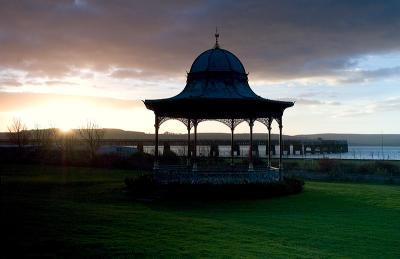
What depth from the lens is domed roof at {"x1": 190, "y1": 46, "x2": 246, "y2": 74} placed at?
31203 millimetres

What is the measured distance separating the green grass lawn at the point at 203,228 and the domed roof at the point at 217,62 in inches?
372

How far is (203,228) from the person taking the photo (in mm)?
17000

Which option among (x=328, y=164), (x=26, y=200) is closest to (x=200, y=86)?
(x=26, y=200)

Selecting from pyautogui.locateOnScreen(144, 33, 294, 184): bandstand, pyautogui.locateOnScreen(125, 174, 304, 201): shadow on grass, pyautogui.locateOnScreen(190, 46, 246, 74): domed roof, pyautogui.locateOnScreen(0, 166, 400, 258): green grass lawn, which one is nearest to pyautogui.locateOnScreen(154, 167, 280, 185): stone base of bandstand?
pyautogui.locateOnScreen(144, 33, 294, 184): bandstand

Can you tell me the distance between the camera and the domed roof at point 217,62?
102 feet

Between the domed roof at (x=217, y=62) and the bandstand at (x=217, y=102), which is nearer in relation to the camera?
the bandstand at (x=217, y=102)

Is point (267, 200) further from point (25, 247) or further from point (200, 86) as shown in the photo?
point (25, 247)

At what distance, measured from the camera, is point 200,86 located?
30.9m

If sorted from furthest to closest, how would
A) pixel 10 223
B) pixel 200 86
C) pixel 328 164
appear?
pixel 328 164
pixel 200 86
pixel 10 223

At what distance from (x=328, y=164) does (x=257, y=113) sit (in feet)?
109

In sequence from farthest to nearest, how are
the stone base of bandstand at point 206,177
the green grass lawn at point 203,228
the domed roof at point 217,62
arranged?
the domed roof at point 217,62 < the stone base of bandstand at point 206,177 < the green grass lawn at point 203,228

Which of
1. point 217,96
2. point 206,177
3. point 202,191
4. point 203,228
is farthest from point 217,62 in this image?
point 203,228

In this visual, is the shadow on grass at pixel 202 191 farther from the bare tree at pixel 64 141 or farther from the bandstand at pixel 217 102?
the bare tree at pixel 64 141

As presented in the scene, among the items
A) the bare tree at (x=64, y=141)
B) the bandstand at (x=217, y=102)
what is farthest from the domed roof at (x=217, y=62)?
the bare tree at (x=64, y=141)
